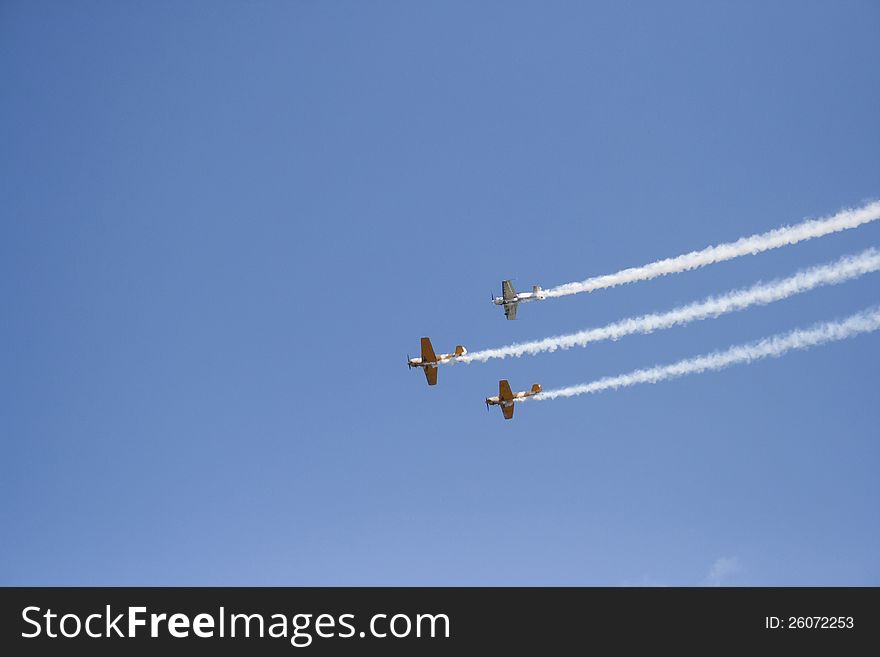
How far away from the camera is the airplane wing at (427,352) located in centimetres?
6525

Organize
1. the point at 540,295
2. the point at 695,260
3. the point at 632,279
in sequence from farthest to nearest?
1. the point at 540,295
2. the point at 632,279
3. the point at 695,260

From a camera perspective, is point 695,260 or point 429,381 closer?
point 695,260

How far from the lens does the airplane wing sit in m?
65.2

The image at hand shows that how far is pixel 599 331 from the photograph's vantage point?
177 feet

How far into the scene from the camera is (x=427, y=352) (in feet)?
214
